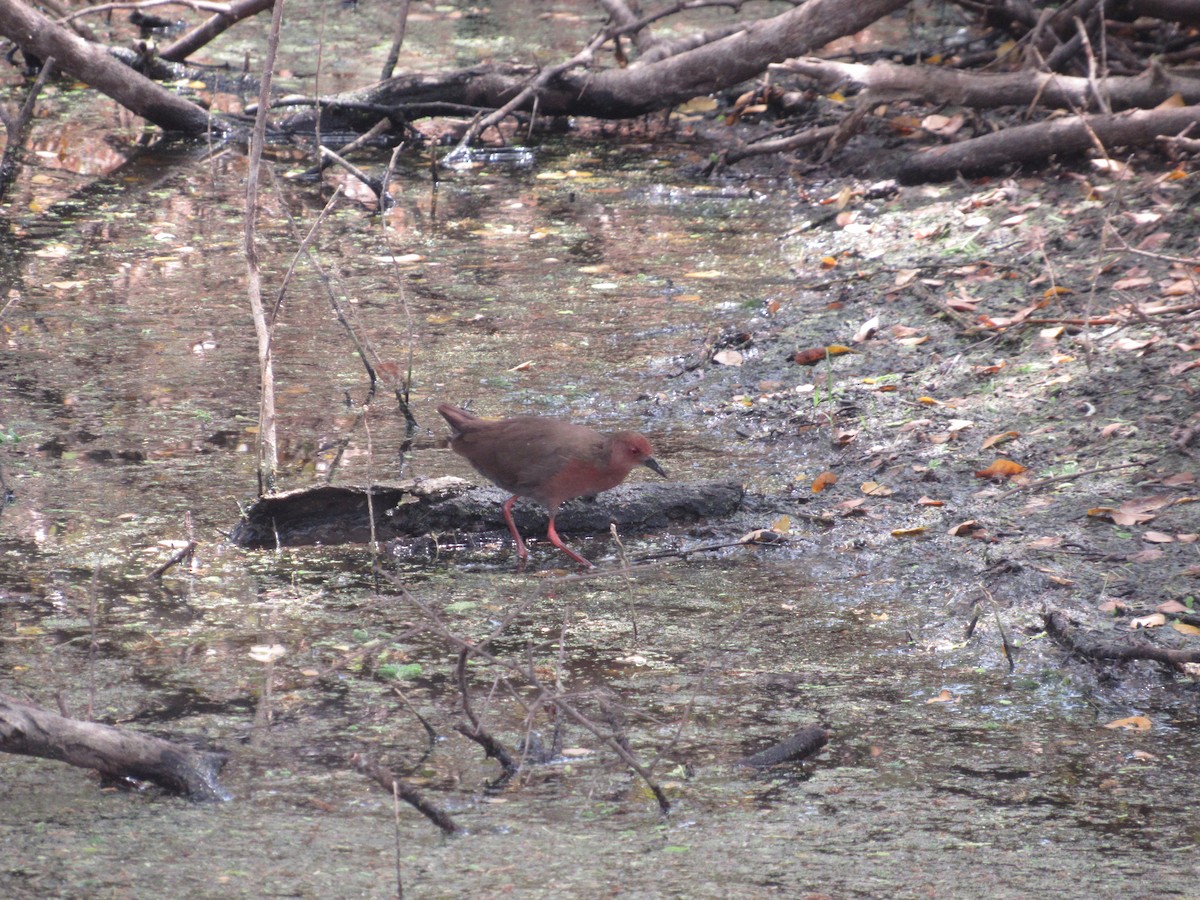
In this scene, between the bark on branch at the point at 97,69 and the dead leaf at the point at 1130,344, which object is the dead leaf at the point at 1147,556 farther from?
the bark on branch at the point at 97,69

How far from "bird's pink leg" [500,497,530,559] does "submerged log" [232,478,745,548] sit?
10 centimetres

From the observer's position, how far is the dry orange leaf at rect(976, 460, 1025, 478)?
554 cm

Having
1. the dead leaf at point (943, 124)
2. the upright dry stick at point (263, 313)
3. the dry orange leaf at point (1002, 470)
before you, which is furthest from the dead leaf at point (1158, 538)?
the dead leaf at point (943, 124)

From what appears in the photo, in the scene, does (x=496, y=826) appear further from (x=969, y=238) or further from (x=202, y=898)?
(x=969, y=238)

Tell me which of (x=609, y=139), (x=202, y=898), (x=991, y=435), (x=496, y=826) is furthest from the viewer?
(x=609, y=139)

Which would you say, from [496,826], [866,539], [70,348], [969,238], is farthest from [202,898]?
[969,238]

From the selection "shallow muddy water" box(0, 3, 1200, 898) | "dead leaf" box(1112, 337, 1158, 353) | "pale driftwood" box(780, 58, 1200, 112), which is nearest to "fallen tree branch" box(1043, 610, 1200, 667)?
"shallow muddy water" box(0, 3, 1200, 898)

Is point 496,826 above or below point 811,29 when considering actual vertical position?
below

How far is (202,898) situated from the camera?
303 cm

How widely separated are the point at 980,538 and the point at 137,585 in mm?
2951

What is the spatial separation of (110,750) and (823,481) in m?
3.16

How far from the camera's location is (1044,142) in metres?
8.49

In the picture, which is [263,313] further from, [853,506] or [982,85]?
[982,85]

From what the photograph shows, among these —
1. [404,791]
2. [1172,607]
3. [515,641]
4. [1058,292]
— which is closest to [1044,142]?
[1058,292]
